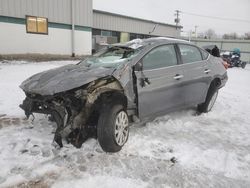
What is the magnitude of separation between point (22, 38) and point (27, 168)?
1344 cm

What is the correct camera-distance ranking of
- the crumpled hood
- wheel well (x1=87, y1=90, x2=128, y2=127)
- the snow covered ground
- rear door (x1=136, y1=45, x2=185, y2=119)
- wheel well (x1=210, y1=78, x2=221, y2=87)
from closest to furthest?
1. the snow covered ground
2. the crumpled hood
3. wheel well (x1=87, y1=90, x2=128, y2=127)
4. rear door (x1=136, y1=45, x2=185, y2=119)
5. wheel well (x1=210, y1=78, x2=221, y2=87)

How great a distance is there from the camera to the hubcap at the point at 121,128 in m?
3.45

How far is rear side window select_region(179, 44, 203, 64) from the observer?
4832mm

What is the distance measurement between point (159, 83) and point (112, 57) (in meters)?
0.89

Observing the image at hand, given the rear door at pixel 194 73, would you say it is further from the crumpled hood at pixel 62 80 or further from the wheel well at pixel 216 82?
the crumpled hood at pixel 62 80

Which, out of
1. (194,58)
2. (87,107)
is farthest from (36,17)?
(87,107)

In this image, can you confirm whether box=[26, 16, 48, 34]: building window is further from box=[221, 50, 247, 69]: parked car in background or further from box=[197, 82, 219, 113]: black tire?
box=[221, 50, 247, 69]: parked car in background

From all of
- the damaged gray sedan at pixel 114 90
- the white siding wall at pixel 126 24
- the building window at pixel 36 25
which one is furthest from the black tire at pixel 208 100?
the white siding wall at pixel 126 24

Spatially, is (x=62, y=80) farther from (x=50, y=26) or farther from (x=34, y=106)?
(x=50, y=26)

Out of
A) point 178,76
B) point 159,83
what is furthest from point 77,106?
point 178,76

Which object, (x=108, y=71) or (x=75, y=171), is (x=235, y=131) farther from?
(x=75, y=171)

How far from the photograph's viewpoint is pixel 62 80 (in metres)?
3.35

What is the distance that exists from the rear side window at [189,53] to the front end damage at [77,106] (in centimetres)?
187

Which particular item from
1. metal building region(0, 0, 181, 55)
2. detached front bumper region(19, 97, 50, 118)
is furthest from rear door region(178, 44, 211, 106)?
metal building region(0, 0, 181, 55)
